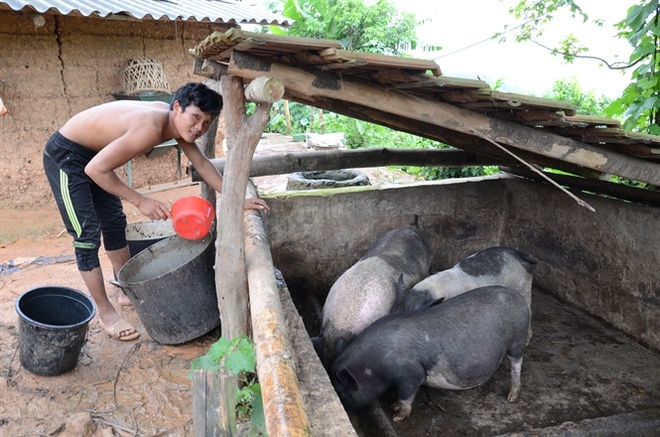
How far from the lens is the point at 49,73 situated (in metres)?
7.14

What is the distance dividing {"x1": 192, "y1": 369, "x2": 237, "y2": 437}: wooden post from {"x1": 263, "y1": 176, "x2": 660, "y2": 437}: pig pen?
0.42m

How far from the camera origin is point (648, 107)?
4086mm

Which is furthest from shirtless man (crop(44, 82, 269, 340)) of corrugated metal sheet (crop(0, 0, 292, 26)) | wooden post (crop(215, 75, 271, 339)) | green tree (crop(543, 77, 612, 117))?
green tree (crop(543, 77, 612, 117))

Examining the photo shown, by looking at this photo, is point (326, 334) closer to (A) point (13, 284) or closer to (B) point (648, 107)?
(B) point (648, 107)

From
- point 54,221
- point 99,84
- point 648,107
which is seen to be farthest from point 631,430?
point 99,84

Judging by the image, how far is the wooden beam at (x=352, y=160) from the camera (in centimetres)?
483

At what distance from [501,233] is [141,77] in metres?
5.54

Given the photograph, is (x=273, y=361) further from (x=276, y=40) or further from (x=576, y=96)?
(x=576, y=96)

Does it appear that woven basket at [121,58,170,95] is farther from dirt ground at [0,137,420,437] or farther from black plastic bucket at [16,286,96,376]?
black plastic bucket at [16,286,96,376]

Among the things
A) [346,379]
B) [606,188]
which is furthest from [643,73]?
[346,379]

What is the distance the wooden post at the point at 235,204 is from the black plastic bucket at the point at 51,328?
1.14 m

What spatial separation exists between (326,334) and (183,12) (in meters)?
5.66

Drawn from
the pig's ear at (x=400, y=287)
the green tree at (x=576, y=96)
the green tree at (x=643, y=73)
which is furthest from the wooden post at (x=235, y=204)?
the green tree at (x=576, y=96)

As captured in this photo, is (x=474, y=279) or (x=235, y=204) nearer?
(x=235, y=204)
